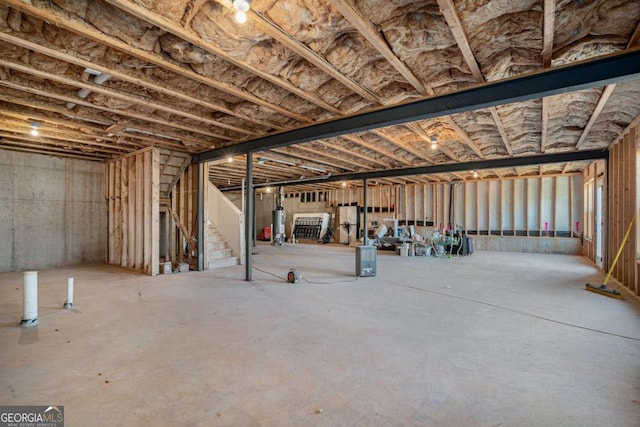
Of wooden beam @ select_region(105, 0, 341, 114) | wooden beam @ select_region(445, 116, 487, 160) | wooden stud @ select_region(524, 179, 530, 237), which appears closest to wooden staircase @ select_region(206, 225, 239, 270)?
wooden beam @ select_region(105, 0, 341, 114)

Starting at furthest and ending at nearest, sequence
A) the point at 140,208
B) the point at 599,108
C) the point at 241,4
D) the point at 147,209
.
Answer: the point at 140,208 < the point at 147,209 < the point at 599,108 < the point at 241,4

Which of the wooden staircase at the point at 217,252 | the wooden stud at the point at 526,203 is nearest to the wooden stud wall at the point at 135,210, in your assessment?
the wooden staircase at the point at 217,252

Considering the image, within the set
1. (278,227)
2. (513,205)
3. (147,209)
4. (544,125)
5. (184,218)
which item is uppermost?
(544,125)

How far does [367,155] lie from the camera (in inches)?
306

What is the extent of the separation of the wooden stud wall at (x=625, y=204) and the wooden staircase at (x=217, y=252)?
8254 millimetres

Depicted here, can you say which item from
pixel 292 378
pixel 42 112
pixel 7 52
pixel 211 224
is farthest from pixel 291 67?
pixel 211 224

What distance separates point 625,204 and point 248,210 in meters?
7.14

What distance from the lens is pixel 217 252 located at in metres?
8.20

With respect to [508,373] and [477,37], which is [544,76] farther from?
[508,373]

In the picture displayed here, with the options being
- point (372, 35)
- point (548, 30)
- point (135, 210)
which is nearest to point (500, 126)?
point (548, 30)

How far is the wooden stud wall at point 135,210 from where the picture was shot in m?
6.77

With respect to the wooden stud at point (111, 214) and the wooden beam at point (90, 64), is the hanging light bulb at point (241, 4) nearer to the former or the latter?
the wooden beam at point (90, 64)

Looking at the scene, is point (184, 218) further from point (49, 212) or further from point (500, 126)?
point (500, 126)

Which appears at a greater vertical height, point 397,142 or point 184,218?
point 397,142
